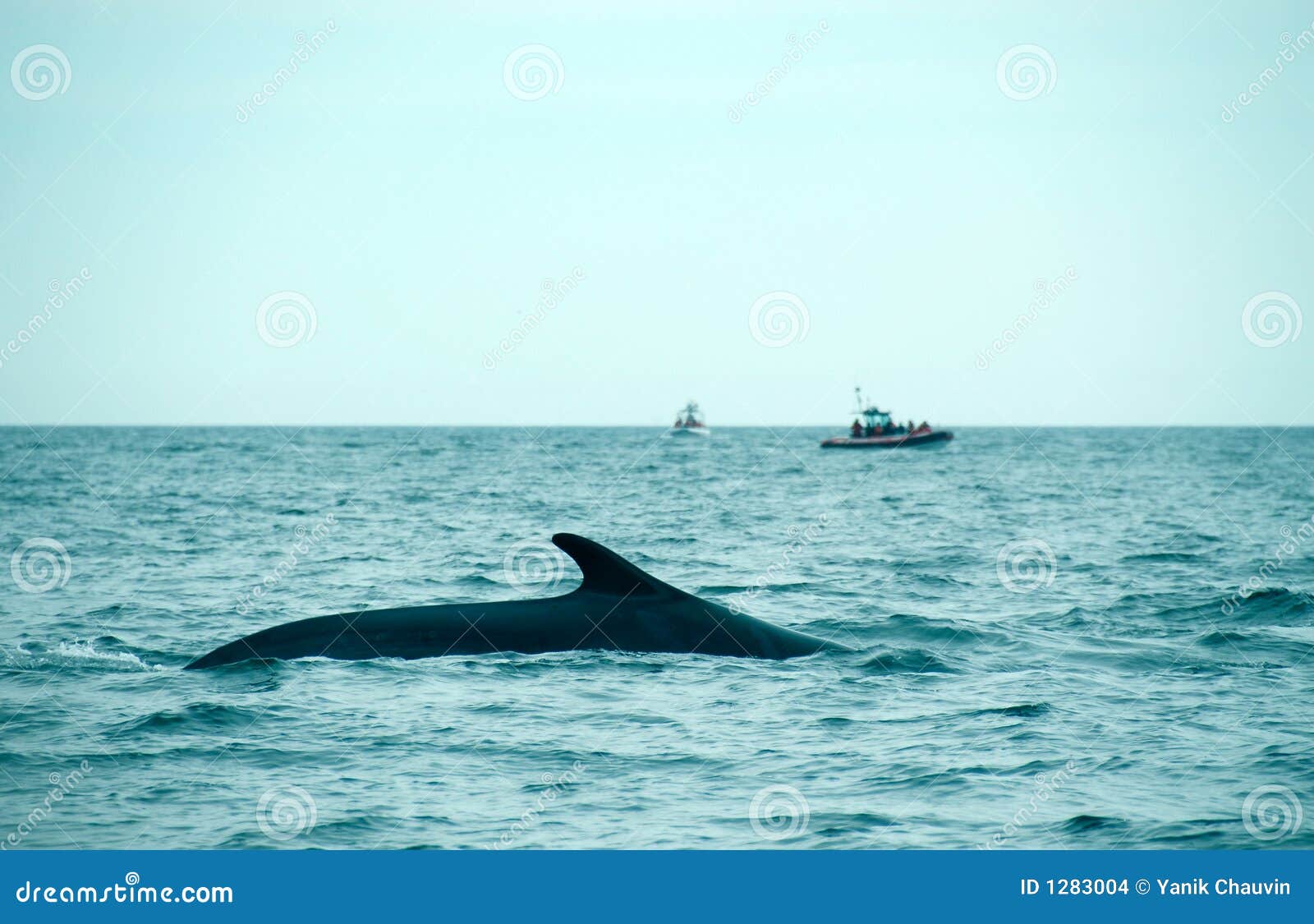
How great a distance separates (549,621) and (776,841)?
5.21 metres

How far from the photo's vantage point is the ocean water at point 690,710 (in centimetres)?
935

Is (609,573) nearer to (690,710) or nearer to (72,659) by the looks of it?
(690,710)

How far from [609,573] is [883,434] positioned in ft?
338

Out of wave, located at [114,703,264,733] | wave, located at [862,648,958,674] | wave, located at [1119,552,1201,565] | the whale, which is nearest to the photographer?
wave, located at [114,703,264,733]

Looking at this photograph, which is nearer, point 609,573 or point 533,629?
point 609,573

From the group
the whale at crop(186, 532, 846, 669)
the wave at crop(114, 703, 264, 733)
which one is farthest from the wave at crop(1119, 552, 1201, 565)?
the wave at crop(114, 703, 264, 733)

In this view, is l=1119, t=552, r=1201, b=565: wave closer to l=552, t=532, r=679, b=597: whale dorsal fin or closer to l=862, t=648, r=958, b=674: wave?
l=862, t=648, r=958, b=674: wave

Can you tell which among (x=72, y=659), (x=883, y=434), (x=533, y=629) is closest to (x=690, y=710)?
(x=533, y=629)

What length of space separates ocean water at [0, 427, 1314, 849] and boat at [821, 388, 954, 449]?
269 feet

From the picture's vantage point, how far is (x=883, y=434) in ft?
375

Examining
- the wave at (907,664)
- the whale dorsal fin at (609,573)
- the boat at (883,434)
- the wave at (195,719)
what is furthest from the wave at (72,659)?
the boat at (883,434)

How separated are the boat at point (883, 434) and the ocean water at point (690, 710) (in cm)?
8203

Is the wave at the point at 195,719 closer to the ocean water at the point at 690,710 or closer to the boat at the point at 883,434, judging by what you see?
the ocean water at the point at 690,710

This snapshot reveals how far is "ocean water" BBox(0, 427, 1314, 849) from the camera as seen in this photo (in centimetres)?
935
